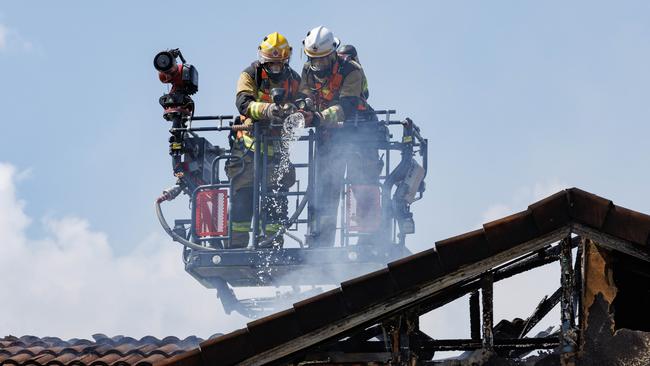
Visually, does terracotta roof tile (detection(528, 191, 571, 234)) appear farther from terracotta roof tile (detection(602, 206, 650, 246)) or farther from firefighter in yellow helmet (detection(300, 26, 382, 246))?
firefighter in yellow helmet (detection(300, 26, 382, 246))

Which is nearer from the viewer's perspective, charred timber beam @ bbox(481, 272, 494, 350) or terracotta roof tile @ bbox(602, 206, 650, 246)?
terracotta roof tile @ bbox(602, 206, 650, 246)

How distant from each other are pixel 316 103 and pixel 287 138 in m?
0.71

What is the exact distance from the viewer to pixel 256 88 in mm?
17781

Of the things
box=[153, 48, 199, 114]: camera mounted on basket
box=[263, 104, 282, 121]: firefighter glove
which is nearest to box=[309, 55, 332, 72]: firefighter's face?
box=[263, 104, 282, 121]: firefighter glove

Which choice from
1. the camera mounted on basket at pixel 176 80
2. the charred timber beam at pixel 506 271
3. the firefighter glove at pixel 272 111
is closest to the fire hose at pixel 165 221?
the camera mounted on basket at pixel 176 80

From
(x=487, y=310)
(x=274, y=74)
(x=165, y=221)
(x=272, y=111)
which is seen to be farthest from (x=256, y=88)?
(x=487, y=310)

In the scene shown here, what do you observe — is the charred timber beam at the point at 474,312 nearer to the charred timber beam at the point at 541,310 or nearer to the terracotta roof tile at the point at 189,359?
the charred timber beam at the point at 541,310

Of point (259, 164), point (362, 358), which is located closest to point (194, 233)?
point (259, 164)

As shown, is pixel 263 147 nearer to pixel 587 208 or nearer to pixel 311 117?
pixel 311 117

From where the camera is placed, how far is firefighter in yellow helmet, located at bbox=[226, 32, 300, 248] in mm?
17562

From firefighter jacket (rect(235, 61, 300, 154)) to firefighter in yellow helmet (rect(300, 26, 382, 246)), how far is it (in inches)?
7.1

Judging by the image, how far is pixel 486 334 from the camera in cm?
941

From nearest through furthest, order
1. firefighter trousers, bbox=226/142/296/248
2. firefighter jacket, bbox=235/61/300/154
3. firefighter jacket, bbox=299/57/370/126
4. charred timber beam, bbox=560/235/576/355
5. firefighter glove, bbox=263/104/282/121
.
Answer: charred timber beam, bbox=560/235/576/355, firefighter glove, bbox=263/104/282/121, firefighter trousers, bbox=226/142/296/248, firefighter jacket, bbox=235/61/300/154, firefighter jacket, bbox=299/57/370/126

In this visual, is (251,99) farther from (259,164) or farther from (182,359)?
(182,359)
